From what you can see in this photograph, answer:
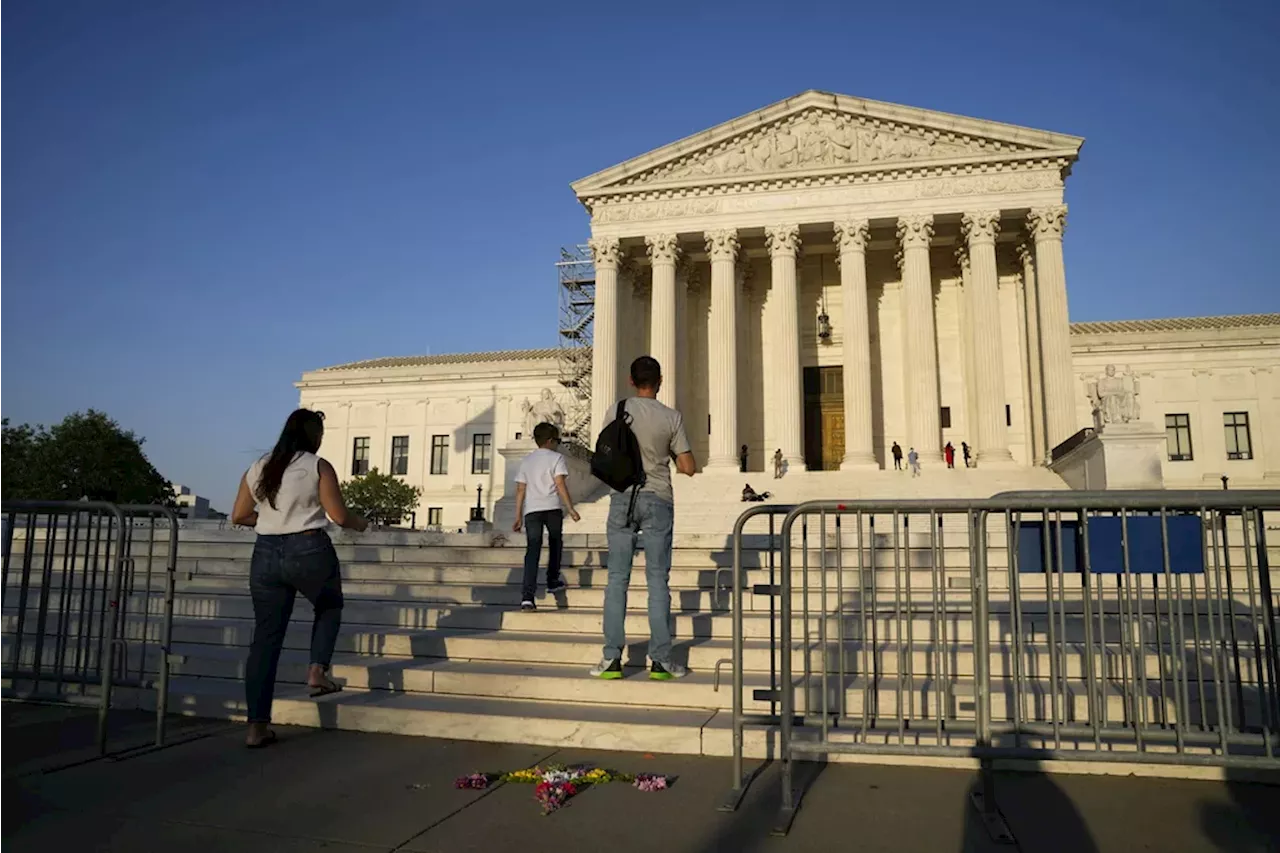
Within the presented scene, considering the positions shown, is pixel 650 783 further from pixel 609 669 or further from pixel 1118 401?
pixel 1118 401

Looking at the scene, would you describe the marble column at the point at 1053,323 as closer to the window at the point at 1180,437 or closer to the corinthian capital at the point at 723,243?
the corinthian capital at the point at 723,243

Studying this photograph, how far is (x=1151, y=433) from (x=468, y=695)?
18.3 m

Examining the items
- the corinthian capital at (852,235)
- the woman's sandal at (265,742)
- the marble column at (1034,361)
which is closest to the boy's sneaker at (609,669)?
the woman's sandal at (265,742)

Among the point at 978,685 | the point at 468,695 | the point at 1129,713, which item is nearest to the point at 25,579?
the point at 468,695

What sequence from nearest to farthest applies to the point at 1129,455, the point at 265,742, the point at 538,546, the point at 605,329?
the point at 265,742 → the point at 538,546 → the point at 1129,455 → the point at 605,329

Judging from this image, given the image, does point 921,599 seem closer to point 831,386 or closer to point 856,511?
point 856,511

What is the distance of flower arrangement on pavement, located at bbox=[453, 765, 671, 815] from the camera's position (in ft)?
13.5

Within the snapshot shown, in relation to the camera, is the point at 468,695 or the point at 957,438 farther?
the point at 957,438

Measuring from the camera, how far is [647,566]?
6.11m

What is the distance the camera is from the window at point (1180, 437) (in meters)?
40.3

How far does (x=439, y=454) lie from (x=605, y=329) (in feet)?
80.8

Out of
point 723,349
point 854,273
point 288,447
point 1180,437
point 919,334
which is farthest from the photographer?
point 1180,437

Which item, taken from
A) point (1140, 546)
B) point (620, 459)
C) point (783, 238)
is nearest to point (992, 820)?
point (1140, 546)

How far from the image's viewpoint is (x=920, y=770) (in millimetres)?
4676
